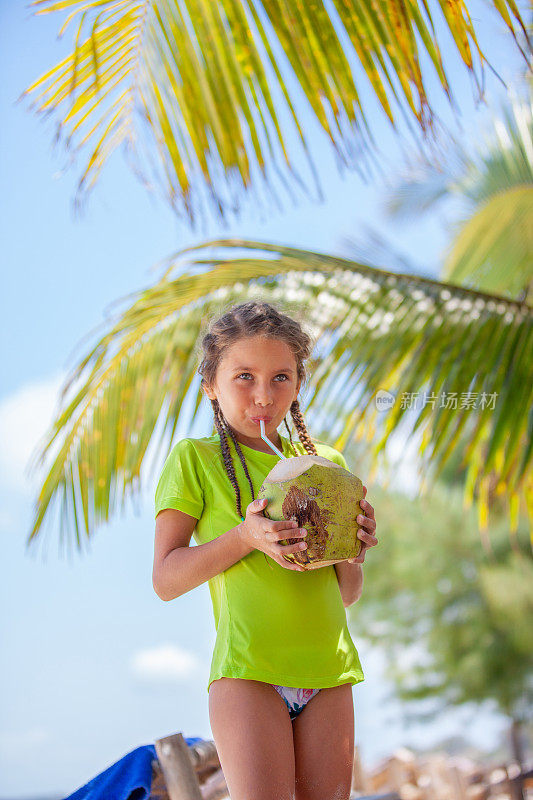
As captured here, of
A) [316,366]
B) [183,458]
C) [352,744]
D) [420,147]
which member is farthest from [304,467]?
[316,366]

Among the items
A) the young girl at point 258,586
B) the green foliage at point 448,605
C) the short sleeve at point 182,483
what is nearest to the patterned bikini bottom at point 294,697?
the young girl at point 258,586

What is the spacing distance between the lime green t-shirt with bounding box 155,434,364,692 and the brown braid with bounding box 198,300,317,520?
21 mm

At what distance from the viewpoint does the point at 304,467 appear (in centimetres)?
133

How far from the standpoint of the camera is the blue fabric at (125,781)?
6.73 feet

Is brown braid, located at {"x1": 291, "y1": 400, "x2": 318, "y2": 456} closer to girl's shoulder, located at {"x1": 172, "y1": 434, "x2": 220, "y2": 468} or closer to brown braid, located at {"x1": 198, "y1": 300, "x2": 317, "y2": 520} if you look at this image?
brown braid, located at {"x1": 198, "y1": 300, "x2": 317, "y2": 520}

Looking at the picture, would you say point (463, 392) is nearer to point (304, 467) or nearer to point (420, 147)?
point (420, 147)

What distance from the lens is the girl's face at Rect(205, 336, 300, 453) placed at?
153cm

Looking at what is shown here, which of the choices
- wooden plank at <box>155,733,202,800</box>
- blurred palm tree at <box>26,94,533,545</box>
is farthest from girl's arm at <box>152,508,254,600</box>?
blurred palm tree at <box>26,94,533,545</box>

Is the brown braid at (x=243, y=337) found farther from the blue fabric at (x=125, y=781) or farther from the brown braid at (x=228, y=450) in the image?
the blue fabric at (x=125, y=781)

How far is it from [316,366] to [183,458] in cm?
113

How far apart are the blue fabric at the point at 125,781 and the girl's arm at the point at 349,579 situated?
0.82 metres

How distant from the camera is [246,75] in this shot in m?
1.77
